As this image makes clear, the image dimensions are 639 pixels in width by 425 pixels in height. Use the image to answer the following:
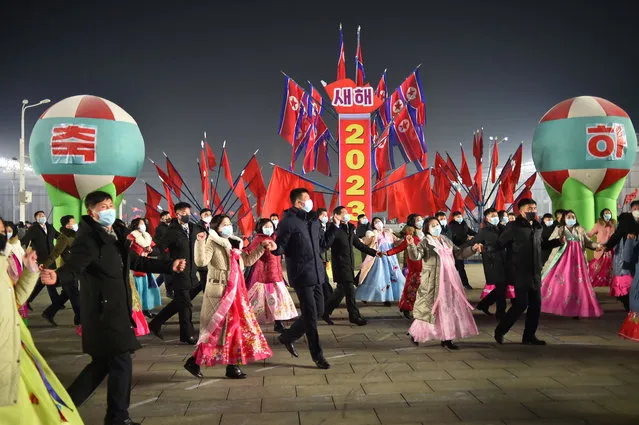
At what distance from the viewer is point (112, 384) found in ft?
14.8

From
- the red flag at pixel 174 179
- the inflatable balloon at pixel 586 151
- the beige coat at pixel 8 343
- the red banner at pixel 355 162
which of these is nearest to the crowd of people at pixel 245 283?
the beige coat at pixel 8 343

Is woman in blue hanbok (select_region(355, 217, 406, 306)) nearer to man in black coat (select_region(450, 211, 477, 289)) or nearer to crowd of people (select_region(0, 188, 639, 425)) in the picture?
crowd of people (select_region(0, 188, 639, 425))

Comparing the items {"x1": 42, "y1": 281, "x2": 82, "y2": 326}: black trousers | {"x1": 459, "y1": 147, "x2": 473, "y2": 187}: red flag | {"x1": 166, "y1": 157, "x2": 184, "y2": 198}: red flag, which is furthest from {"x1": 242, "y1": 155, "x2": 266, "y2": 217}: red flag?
{"x1": 42, "y1": 281, "x2": 82, "y2": 326}: black trousers

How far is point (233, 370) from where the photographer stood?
252 inches

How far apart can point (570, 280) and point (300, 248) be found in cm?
561

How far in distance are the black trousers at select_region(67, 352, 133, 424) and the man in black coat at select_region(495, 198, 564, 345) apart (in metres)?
5.14

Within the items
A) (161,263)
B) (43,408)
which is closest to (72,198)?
(161,263)

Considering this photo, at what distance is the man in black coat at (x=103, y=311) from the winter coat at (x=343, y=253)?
5.52 metres

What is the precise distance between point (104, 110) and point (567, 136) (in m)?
13.9

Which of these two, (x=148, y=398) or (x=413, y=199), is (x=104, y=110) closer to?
(x=413, y=199)

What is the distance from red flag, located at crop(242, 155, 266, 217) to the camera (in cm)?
1872

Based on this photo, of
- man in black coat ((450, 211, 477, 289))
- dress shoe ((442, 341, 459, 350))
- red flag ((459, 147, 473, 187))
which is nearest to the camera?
dress shoe ((442, 341, 459, 350))

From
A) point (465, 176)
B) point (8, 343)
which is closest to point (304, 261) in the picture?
point (8, 343)

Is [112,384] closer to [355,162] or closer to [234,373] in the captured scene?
[234,373]
